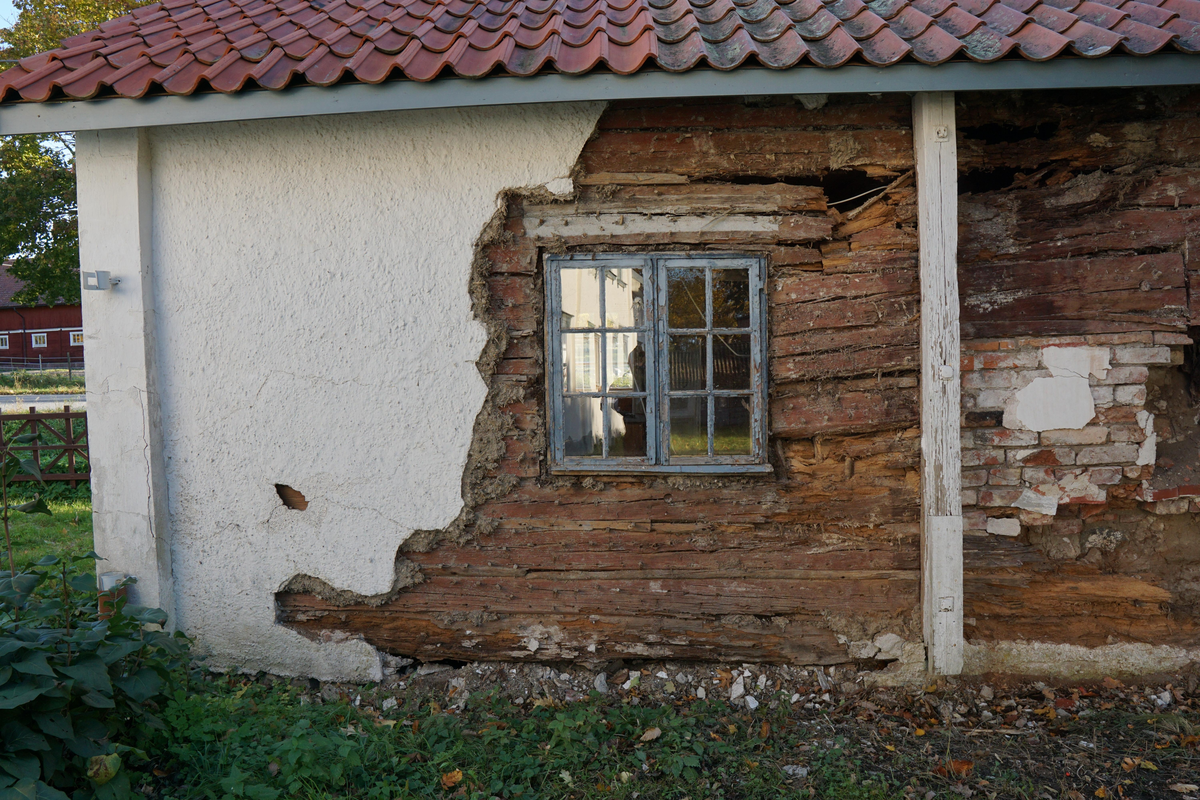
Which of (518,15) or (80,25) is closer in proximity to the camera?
(518,15)

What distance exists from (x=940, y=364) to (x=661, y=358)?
1.38 metres

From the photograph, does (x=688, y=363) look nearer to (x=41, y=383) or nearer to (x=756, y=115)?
(x=756, y=115)

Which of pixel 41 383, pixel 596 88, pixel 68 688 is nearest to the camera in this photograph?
pixel 68 688

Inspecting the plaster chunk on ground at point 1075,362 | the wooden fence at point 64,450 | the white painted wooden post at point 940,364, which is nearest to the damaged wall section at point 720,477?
the white painted wooden post at point 940,364

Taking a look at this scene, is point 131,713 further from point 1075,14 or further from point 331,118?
point 1075,14

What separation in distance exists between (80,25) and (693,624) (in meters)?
17.2

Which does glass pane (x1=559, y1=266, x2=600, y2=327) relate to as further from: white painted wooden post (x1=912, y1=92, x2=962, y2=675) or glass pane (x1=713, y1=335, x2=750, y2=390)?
white painted wooden post (x1=912, y1=92, x2=962, y2=675)

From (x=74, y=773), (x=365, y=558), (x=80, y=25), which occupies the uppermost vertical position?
(x=80, y=25)

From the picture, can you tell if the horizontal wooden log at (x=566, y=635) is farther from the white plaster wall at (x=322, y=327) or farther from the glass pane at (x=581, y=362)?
the glass pane at (x=581, y=362)

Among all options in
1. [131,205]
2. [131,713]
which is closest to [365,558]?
[131,713]

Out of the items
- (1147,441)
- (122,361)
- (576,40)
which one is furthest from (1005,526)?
(122,361)

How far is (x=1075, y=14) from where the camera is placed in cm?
328

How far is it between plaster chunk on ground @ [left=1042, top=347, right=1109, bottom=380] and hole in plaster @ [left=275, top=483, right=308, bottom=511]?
157 inches

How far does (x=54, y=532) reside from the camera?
6.54 metres
